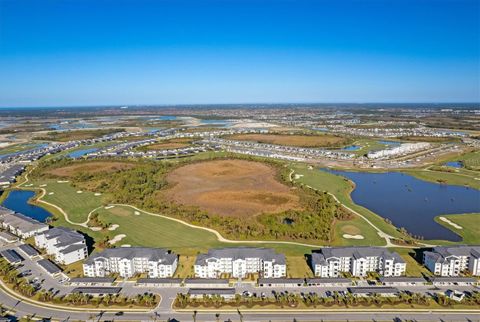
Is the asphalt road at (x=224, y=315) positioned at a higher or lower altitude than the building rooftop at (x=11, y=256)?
lower

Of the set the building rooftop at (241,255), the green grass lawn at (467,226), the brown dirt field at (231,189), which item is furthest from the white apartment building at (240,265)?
the green grass lawn at (467,226)

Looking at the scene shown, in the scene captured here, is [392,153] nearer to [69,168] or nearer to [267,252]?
[267,252]

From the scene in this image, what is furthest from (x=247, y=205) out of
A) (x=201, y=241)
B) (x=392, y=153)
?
(x=392, y=153)

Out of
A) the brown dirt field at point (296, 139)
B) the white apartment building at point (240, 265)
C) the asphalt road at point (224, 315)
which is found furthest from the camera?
the brown dirt field at point (296, 139)

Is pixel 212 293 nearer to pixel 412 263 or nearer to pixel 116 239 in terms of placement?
pixel 116 239

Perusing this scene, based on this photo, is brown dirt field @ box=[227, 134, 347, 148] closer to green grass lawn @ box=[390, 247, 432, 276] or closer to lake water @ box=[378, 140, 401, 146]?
lake water @ box=[378, 140, 401, 146]

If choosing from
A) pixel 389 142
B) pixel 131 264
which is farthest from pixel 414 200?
pixel 389 142

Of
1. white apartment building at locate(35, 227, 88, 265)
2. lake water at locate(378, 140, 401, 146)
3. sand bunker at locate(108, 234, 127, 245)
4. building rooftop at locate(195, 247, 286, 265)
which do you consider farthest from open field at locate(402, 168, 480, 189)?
white apartment building at locate(35, 227, 88, 265)

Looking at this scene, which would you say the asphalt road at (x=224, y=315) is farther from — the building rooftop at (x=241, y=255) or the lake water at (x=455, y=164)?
the lake water at (x=455, y=164)
